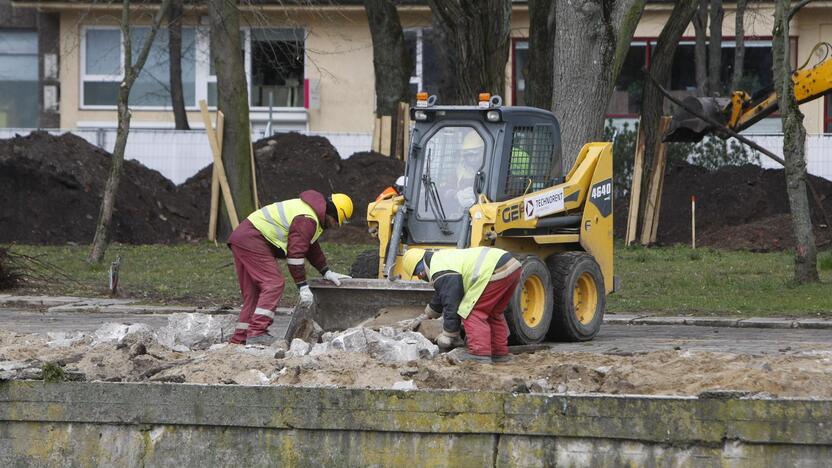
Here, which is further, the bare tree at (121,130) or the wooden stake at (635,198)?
the wooden stake at (635,198)

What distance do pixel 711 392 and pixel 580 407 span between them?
2.71 ft

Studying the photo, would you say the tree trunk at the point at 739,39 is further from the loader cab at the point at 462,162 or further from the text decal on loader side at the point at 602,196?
the loader cab at the point at 462,162

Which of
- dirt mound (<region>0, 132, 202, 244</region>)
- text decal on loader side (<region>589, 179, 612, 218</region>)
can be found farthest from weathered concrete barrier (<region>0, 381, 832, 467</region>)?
dirt mound (<region>0, 132, 202, 244</region>)

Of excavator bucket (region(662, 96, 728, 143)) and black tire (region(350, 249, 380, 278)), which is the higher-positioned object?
excavator bucket (region(662, 96, 728, 143))

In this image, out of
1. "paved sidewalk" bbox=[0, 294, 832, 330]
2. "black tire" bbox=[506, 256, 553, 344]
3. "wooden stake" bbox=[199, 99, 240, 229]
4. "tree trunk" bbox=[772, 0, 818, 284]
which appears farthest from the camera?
"wooden stake" bbox=[199, 99, 240, 229]

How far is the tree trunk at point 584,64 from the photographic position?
60.7ft

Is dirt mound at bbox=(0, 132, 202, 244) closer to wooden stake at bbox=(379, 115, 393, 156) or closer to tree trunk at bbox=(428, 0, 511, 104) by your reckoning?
wooden stake at bbox=(379, 115, 393, 156)

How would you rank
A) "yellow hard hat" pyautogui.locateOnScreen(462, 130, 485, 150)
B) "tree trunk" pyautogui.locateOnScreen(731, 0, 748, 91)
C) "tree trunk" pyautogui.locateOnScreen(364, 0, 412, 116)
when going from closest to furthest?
"yellow hard hat" pyautogui.locateOnScreen(462, 130, 485, 150), "tree trunk" pyautogui.locateOnScreen(364, 0, 412, 116), "tree trunk" pyautogui.locateOnScreen(731, 0, 748, 91)

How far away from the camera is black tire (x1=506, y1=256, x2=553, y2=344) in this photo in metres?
12.6

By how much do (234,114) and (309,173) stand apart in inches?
167

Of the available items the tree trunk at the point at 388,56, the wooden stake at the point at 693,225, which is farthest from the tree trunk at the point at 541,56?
the tree trunk at the point at 388,56

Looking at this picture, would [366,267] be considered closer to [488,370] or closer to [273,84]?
[488,370]

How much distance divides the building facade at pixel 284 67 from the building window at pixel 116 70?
27 mm

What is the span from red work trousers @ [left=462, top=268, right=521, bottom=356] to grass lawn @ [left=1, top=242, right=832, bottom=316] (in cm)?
547
